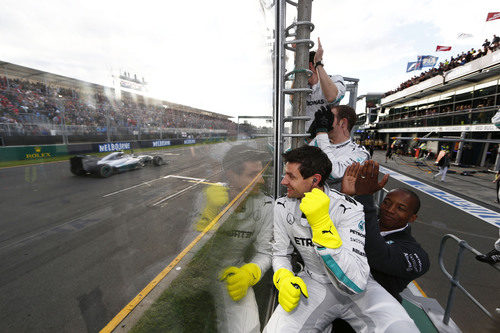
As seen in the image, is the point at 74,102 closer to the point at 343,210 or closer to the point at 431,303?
the point at 343,210

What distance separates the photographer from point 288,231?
1604 mm

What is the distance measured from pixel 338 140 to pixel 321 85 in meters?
0.58

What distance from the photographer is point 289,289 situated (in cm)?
131

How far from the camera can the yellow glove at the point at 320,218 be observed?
118 centimetres

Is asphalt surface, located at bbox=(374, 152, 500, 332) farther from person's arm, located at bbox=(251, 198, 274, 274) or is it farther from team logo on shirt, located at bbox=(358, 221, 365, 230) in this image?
person's arm, located at bbox=(251, 198, 274, 274)

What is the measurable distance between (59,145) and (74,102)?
87 cm

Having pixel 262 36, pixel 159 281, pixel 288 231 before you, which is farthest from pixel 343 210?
pixel 159 281

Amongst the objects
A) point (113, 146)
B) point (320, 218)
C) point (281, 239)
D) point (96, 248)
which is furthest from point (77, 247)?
point (320, 218)

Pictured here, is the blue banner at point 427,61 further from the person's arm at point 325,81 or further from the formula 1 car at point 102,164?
the formula 1 car at point 102,164

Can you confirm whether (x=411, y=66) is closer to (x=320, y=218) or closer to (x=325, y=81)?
(x=325, y=81)

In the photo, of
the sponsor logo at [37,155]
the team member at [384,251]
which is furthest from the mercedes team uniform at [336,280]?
the sponsor logo at [37,155]

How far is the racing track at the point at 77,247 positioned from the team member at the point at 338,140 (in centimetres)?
329

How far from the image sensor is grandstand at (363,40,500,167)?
12008 mm

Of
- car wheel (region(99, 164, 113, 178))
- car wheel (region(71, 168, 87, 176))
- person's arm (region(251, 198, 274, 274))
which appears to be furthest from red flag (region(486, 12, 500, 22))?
car wheel (region(71, 168, 87, 176))
